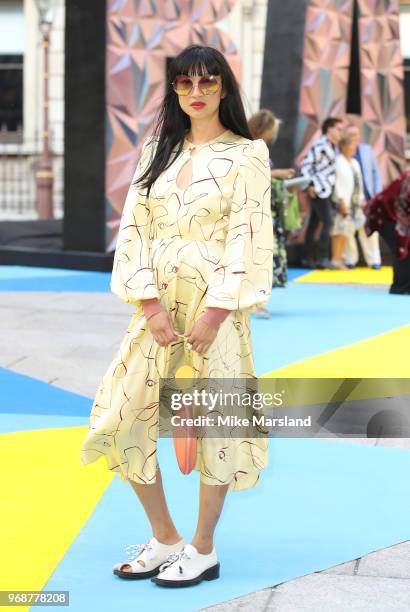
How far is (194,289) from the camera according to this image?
12.6 feet

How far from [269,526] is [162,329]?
118cm

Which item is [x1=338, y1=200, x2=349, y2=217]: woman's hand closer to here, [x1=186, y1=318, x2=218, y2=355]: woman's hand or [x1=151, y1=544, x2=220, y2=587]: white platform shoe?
[x1=151, y1=544, x2=220, y2=587]: white platform shoe

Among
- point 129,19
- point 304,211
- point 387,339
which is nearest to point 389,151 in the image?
point 304,211

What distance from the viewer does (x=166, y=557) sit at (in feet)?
13.1

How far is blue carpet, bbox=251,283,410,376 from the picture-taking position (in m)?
8.86

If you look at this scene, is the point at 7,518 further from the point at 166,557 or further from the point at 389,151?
the point at 389,151

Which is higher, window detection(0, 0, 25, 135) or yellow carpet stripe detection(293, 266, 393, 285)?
window detection(0, 0, 25, 135)

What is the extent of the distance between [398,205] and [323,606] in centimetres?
949

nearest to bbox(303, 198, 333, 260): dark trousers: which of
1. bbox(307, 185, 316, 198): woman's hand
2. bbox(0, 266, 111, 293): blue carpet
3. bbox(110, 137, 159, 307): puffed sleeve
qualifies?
bbox(307, 185, 316, 198): woman's hand

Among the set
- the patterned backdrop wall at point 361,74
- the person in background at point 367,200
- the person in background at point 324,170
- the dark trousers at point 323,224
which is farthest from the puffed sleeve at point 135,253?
the patterned backdrop wall at point 361,74

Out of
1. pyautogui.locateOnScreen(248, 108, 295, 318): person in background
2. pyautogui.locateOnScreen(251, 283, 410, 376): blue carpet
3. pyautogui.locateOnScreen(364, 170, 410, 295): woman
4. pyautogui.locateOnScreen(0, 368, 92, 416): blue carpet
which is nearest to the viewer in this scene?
pyautogui.locateOnScreen(0, 368, 92, 416): blue carpet

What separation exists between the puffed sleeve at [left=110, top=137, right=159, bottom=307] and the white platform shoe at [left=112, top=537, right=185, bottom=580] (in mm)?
775

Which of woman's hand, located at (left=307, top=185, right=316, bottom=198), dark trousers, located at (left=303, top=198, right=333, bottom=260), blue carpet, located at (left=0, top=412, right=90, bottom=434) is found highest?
blue carpet, located at (left=0, top=412, right=90, bottom=434)

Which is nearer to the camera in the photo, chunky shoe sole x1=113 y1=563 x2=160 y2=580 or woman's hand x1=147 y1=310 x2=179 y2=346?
woman's hand x1=147 y1=310 x2=179 y2=346
